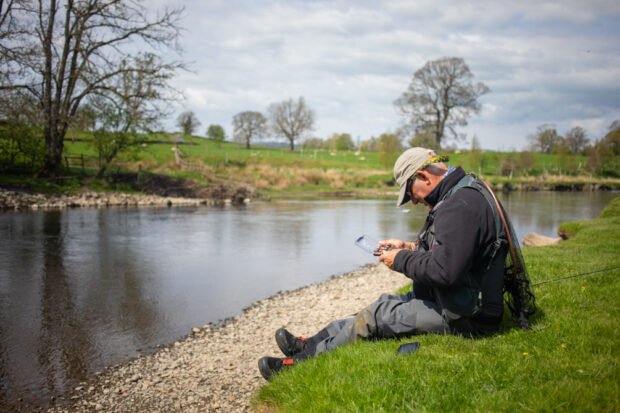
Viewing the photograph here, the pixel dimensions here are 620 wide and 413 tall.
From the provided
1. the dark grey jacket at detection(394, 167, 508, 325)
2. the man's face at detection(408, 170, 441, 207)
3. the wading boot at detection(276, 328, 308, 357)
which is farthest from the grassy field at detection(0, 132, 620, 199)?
the dark grey jacket at detection(394, 167, 508, 325)

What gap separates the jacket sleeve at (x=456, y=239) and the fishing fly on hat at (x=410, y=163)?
502 millimetres

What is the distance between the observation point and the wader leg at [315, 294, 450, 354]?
390cm

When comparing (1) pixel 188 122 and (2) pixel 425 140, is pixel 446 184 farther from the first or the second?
(1) pixel 188 122

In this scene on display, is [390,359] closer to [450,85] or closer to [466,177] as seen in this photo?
[466,177]

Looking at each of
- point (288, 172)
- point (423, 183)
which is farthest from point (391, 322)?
point (288, 172)

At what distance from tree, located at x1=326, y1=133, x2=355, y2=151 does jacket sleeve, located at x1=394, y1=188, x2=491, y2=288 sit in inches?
4098

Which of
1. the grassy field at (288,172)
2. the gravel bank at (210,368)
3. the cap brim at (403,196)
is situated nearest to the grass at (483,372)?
the gravel bank at (210,368)

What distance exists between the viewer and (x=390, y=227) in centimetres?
2109

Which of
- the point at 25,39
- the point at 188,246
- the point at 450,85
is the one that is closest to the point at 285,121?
the point at 450,85

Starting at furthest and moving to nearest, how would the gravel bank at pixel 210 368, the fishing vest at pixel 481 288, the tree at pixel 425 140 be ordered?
the tree at pixel 425 140 → the gravel bank at pixel 210 368 → the fishing vest at pixel 481 288

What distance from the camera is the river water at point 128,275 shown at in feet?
20.8

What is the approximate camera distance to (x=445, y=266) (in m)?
3.39

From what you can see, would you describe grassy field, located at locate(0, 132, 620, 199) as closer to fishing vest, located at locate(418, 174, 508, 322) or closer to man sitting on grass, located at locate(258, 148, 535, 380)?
man sitting on grass, located at locate(258, 148, 535, 380)

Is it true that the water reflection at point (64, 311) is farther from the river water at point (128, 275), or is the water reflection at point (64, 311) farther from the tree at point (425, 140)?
the tree at point (425, 140)
